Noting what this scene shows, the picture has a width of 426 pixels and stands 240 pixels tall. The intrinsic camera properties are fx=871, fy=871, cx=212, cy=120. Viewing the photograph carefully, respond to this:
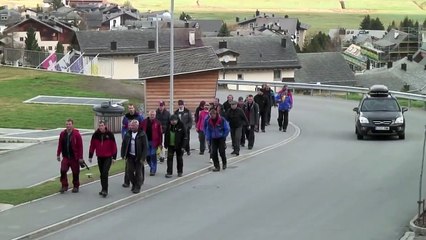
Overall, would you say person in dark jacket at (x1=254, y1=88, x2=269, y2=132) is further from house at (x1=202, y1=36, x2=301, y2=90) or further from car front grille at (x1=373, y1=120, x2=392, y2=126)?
house at (x1=202, y1=36, x2=301, y2=90)

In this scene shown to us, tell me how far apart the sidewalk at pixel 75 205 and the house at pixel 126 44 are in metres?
52.4

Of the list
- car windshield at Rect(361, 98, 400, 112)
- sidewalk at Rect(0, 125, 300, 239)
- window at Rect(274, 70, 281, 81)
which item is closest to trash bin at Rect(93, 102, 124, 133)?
car windshield at Rect(361, 98, 400, 112)

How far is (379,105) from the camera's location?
28844 millimetres

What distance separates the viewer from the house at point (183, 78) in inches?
1268

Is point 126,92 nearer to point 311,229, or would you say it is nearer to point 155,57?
point 155,57

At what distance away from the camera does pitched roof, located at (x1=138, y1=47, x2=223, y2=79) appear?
32.2 metres

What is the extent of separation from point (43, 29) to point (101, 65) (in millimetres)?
58552

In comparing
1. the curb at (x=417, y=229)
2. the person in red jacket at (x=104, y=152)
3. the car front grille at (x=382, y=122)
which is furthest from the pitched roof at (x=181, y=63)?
the curb at (x=417, y=229)

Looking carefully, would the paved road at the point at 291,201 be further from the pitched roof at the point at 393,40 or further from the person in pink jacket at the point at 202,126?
the pitched roof at the point at 393,40

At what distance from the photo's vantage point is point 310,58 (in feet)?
280

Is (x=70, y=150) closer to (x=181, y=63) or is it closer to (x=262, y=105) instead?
(x=262, y=105)

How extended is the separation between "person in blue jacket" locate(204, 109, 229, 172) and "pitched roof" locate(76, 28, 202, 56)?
54977mm

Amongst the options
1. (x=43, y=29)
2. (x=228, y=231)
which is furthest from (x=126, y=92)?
(x=43, y=29)

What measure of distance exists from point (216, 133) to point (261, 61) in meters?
58.7
